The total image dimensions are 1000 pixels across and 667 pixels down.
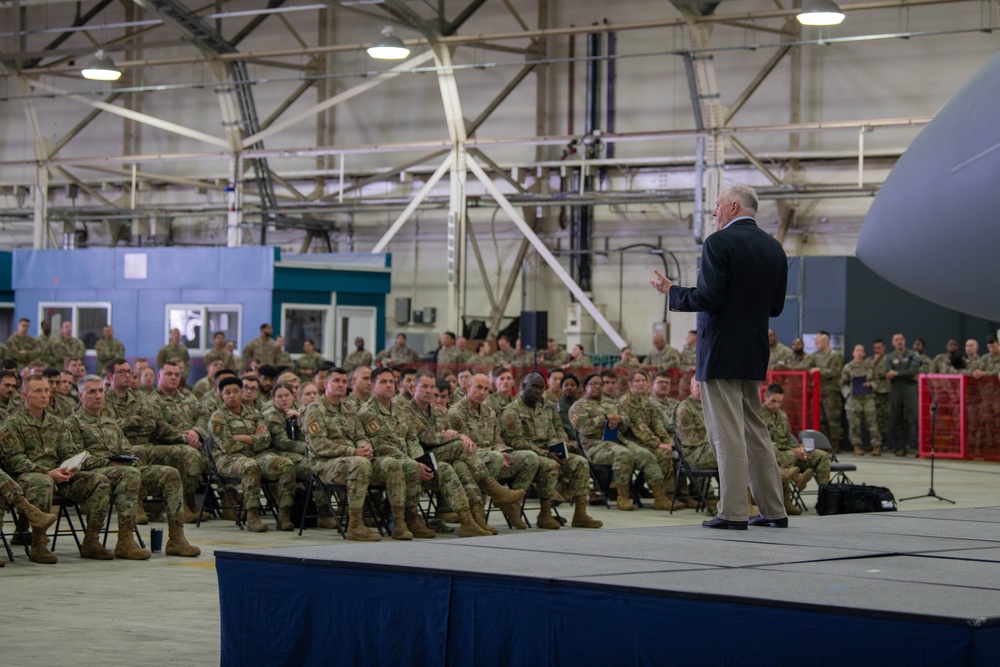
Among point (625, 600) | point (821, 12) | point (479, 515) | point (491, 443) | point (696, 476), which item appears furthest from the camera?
point (821, 12)

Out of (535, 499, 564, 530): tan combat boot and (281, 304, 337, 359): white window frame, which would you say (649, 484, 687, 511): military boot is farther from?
(281, 304, 337, 359): white window frame

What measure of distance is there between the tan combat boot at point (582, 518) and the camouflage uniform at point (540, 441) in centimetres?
7

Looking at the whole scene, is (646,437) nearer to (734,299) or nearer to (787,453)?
(787,453)

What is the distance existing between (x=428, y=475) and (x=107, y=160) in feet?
57.8

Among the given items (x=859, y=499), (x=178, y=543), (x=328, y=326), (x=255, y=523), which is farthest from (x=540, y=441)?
(x=328, y=326)

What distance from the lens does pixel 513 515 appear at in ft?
36.3

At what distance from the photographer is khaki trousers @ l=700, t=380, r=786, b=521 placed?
220 inches

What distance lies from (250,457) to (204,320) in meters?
13.5

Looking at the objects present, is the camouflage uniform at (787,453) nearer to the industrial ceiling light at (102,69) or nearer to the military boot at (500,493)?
the military boot at (500,493)

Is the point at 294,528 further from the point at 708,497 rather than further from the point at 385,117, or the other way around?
the point at 385,117

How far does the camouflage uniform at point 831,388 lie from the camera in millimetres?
20438

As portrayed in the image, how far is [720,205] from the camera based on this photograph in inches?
226

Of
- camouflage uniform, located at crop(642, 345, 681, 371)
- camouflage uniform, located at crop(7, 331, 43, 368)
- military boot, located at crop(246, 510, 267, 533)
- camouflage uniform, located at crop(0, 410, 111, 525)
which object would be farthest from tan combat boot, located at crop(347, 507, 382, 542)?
camouflage uniform, located at crop(7, 331, 43, 368)

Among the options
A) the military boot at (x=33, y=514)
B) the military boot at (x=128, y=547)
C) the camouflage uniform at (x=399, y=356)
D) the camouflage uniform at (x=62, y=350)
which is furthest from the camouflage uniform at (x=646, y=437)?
the camouflage uniform at (x=62, y=350)
